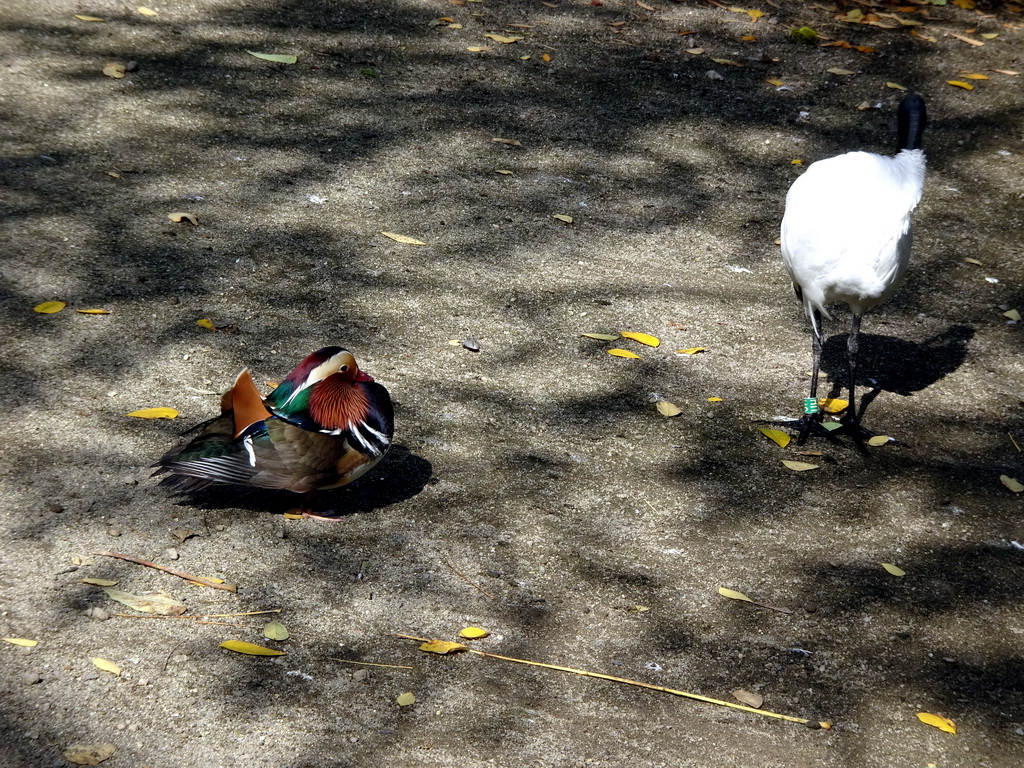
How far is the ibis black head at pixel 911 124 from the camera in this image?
4.20 metres

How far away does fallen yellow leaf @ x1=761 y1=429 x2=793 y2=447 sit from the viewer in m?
4.11

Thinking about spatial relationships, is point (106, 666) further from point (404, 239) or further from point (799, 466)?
point (404, 239)

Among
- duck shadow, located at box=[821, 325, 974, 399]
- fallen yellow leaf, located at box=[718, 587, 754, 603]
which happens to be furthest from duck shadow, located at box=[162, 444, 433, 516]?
duck shadow, located at box=[821, 325, 974, 399]

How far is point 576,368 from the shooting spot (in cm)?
446

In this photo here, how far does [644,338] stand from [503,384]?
0.79 m

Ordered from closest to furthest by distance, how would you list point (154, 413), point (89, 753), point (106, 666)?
1. point (89, 753)
2. point (106, 666)
3. point (154, 413)

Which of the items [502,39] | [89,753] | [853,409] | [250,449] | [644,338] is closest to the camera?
[89,753]

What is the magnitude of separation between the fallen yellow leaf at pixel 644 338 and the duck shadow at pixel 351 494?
1364 millimetres

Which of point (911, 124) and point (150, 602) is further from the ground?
point (911, 124)

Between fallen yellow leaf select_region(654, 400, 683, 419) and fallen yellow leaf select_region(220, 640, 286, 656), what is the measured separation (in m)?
1.95

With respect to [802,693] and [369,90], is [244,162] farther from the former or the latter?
[802,693]

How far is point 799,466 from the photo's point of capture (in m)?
3.99

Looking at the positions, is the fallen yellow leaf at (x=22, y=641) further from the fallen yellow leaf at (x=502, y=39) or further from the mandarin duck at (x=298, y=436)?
the fallen yellow leaf at (x=502, y=39)

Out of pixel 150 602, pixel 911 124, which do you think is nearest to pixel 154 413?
pixel 150 602
